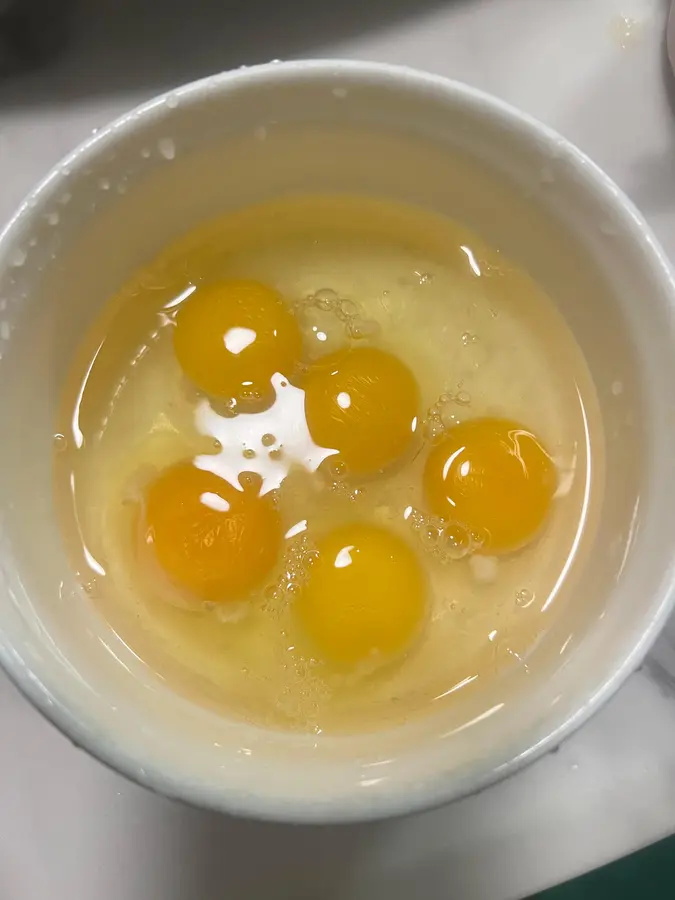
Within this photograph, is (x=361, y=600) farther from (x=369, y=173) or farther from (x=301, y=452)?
(x=369, y=173)

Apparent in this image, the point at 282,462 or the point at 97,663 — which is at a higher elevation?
the point at 282,462

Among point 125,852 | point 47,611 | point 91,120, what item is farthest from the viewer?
point 91,120

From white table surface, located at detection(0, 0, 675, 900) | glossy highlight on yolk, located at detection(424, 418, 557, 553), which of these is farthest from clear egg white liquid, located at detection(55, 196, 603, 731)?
white table surface, located at detection(0, 0, 675, 900)

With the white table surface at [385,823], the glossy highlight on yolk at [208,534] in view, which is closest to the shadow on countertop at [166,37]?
the white table surface at [385,823]

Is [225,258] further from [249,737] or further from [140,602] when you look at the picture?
[249,737]

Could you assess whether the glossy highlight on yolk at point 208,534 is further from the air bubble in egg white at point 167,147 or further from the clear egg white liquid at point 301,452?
the air bubble in egg white at point 167,147

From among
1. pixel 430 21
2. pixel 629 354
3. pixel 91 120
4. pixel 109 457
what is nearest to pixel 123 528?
pixel 109 457

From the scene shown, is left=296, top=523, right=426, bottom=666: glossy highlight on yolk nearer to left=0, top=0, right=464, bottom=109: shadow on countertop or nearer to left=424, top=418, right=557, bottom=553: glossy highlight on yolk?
left=424, top=418, right=557, bottom=553: glossy highlight on yolk
